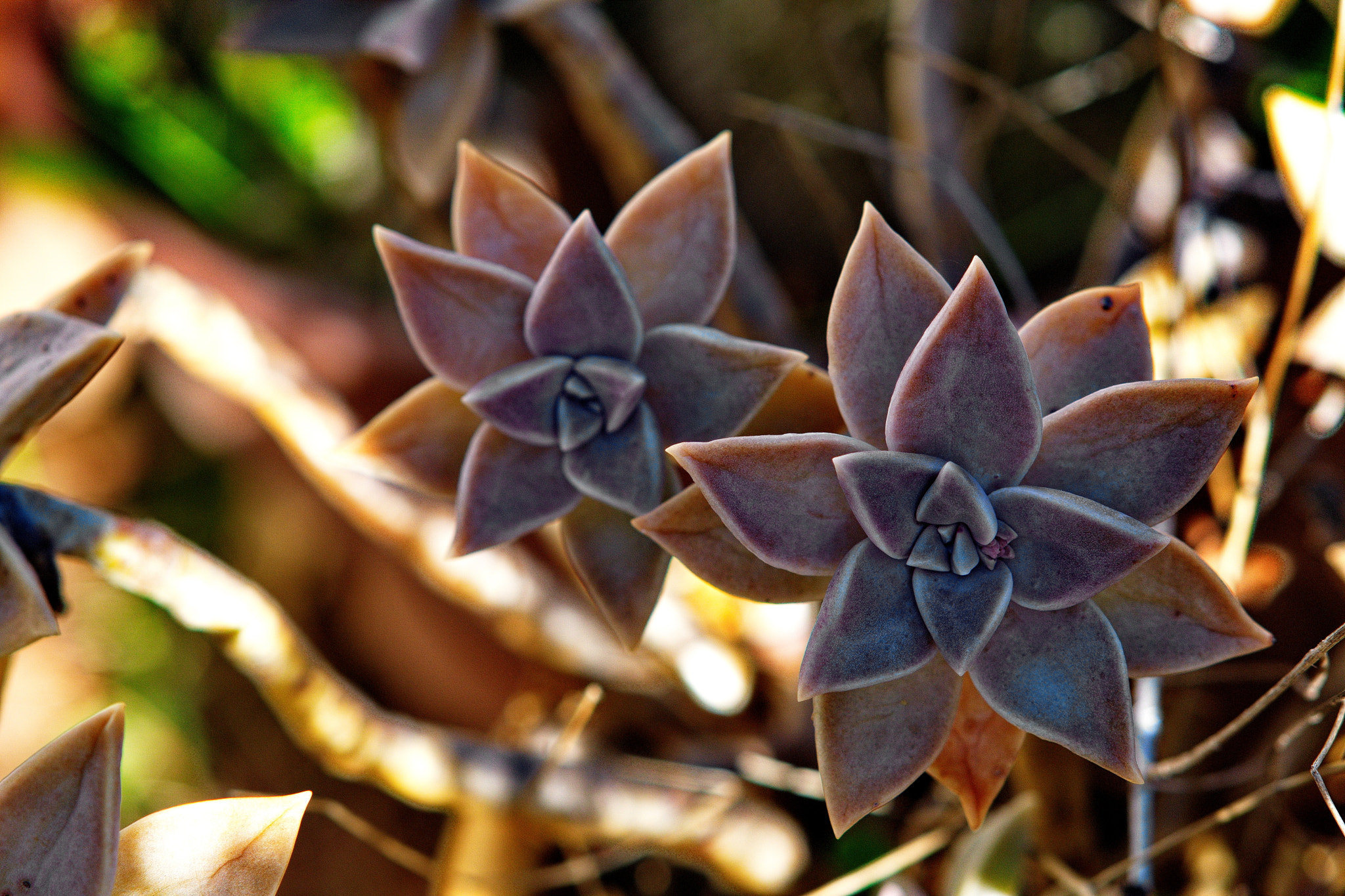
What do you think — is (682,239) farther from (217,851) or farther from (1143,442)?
(217,851)

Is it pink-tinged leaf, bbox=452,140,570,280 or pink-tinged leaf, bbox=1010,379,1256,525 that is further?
pink-tinged leaf, bbox=452,140,570,280

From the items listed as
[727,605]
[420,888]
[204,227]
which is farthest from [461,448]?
[204,227]

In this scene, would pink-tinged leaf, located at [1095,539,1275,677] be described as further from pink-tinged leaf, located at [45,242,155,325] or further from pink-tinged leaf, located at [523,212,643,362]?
pink-tinged leaf, located at [45,242,155,325]

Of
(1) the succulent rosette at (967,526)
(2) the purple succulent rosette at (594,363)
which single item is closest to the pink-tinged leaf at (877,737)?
(1) the succulent rosette at (967,526)

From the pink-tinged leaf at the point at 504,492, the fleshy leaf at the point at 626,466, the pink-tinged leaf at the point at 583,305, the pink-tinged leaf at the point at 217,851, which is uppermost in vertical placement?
the pink-tinged leaf at the point at 583,305

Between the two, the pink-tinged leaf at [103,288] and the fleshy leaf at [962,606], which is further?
the pink-tinged leaf at [103,288]

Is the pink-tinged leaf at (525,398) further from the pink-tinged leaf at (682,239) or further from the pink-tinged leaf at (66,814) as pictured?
the pink-tinged leaf at (66,814)

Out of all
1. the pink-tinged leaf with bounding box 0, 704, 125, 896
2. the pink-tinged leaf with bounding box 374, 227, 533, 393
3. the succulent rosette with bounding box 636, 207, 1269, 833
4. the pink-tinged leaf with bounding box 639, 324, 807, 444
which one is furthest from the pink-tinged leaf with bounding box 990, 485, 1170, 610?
the pink-tinged leaf with bounding box 0, 704, 125, 896

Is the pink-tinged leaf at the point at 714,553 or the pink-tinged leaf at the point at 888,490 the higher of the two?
the pink-tinged leaf at the point at 888,490
